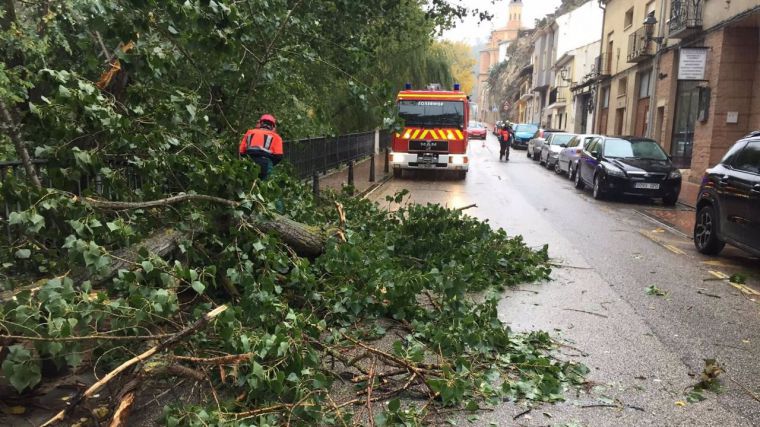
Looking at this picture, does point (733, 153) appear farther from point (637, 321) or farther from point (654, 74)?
point (654, 74)

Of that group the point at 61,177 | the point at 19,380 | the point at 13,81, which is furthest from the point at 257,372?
the point at 13,81

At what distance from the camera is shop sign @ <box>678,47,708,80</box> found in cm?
1858

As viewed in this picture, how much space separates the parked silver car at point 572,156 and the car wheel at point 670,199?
4.29 meters

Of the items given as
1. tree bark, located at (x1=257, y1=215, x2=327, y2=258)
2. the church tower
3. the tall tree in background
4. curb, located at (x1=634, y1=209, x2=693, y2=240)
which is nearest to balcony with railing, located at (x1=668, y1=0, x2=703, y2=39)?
curb, located at (x1=634, y1=209, x2=693, y2=240)

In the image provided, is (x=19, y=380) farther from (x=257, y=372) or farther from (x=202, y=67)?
(x=202, y=67)

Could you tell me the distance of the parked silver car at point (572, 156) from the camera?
1881 centimetres

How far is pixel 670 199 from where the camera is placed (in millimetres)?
13961

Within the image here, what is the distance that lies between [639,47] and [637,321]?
24.1 metres

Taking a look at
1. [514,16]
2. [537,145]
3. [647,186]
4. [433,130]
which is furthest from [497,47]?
[647,186]

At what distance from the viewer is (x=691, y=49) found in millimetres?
18688

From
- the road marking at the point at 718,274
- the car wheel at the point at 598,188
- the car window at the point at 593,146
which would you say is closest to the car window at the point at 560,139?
the car window at the point at 593,146

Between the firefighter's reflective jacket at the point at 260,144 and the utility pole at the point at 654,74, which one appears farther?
the utility pole at the point at 654,74

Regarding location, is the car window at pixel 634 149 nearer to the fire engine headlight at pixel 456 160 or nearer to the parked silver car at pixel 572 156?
the parked silver car at pixel 572 156

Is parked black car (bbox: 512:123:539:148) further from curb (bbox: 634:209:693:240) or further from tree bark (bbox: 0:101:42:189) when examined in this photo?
tree bark (bbox: 0:101:42:189)
